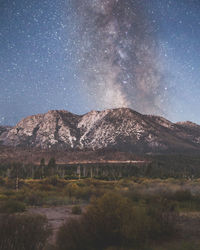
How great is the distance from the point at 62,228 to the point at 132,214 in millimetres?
2292

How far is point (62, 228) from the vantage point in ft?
22.1

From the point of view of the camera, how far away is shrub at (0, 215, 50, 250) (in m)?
5.37

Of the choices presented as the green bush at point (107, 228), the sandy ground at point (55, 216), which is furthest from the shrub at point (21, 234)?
the sandy ground at point (55, 216)

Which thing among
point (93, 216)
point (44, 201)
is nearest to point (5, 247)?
point (93, 216)

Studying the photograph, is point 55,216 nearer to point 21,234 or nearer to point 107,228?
point 107,228

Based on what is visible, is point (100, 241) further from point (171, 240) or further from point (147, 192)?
point (147, 192)

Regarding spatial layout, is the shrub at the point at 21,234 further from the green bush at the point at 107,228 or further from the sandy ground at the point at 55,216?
the sandy ground at the point at 55,216

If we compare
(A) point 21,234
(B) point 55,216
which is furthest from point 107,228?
(B) point 55,216

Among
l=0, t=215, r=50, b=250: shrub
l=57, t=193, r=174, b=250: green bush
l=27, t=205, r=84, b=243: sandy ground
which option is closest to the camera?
l=0, t=215, r=50, b=250: shrub

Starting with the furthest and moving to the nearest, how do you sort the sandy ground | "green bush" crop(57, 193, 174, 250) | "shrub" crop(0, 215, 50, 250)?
the sandy ground < "green bush" crop(57, 193, 174, 250) < "shrub" crop(0, 215, 50, 250)

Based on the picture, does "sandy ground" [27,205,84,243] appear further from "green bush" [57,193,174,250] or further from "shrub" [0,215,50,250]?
"shrub" [0,215,50,250]

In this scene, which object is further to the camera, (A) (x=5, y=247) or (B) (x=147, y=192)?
(B) (x=147, y=192)

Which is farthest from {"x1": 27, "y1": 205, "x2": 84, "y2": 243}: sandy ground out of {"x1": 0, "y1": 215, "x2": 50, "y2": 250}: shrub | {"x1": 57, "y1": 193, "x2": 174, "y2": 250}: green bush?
{"x1": 0, "y1": 215, "x2": 50, "y2": 250}: shrub

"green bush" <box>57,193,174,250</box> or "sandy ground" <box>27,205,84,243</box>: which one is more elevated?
"green bush" <box>57,193,174,250</box>
